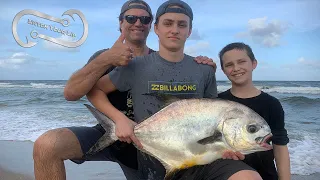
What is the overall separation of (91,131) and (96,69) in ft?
2.52

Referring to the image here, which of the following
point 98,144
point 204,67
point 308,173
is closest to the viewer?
point 98,144

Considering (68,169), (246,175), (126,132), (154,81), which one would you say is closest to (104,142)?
(126,132)

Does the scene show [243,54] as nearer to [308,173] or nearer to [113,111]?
[113,111]

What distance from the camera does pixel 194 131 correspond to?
105 inches

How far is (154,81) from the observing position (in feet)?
10.0

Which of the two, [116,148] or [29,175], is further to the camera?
[29,175]

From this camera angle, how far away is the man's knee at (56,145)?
3.06 m

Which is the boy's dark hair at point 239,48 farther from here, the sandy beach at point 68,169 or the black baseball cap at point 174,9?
the sandy beach at point 68,169

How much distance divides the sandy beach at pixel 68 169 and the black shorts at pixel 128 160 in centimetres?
193

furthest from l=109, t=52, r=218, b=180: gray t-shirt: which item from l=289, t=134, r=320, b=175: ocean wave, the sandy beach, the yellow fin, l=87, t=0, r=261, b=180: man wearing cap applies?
l=289, t=134, r=320, b=175: ocean wave

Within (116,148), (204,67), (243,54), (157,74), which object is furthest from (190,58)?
(116,148)

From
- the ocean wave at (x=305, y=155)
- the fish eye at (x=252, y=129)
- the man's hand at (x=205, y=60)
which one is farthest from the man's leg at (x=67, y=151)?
the ocean wave at (x=305, y=155)

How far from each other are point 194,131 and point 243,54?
128 cm

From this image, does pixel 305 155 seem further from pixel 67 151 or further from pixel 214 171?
pixel 67 151
